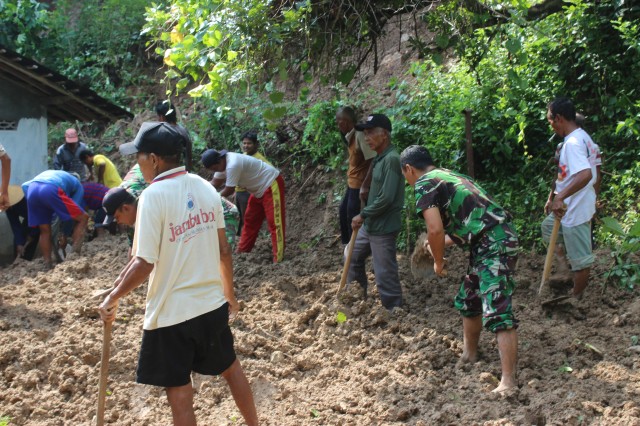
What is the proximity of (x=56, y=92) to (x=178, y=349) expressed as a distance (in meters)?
9.00

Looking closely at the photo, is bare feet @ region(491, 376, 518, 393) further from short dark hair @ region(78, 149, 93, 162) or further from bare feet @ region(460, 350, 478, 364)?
short dark hair @ region(78, 149, 93, 162)

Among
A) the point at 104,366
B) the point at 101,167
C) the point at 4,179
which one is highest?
the point at 101,167

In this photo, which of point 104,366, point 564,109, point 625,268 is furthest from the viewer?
point 625,268

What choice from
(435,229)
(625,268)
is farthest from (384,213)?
(625,268)

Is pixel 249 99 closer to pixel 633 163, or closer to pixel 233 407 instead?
pixel 633 163

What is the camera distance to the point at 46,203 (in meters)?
9.54

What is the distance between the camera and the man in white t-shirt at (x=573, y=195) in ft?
21.5

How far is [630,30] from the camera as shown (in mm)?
8445

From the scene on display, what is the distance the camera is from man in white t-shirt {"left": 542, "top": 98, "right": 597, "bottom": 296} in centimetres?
654

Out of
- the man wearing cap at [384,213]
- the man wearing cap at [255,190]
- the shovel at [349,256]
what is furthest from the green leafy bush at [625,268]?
the man wearing cap at [255,190]

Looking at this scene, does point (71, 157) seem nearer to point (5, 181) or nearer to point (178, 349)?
point (5, 181)

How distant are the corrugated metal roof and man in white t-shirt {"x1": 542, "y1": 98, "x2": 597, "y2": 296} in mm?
7737

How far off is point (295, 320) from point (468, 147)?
3.12 meters

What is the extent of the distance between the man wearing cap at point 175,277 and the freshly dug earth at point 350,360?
41.0 inches
